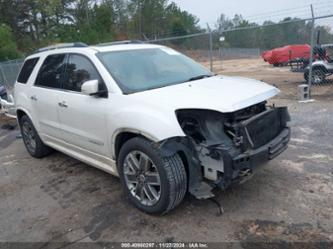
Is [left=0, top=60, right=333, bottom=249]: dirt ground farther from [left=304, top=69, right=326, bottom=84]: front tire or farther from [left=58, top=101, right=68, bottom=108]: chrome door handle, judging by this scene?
[left=304, top=69, right=326, bottom=84]: front tire

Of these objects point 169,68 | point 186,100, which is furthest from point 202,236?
point 169,68

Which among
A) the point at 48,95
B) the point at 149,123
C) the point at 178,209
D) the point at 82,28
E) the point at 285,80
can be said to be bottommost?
the point at 285,80

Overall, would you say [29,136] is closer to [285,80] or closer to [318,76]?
[318,76]

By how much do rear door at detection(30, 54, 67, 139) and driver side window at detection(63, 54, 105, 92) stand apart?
0.61 feet

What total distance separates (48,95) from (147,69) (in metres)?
1.63

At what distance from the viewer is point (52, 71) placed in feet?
16.6

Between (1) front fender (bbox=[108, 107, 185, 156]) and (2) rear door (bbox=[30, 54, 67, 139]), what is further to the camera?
(2) rear door (bbox=[30, 54, 67, 139])

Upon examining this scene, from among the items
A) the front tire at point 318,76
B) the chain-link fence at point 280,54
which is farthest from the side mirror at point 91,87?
the front tire at point 318,76

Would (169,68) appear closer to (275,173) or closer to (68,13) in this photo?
(275,173)

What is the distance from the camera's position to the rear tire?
581 centimetres

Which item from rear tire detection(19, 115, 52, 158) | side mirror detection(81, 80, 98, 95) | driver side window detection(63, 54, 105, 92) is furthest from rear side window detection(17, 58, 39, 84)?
side mirror detection(81, 80, 98, 95)

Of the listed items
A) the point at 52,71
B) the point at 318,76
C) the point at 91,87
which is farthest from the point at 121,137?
the point at 318,76

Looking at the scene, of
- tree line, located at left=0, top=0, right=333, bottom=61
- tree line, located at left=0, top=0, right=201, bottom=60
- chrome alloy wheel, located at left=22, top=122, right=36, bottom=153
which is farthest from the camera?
tree line, located at left=0, top=0, right=201, bottom=60

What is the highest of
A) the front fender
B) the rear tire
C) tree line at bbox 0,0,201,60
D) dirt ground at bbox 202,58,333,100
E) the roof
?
tree line at bbox 0,0,201,60
